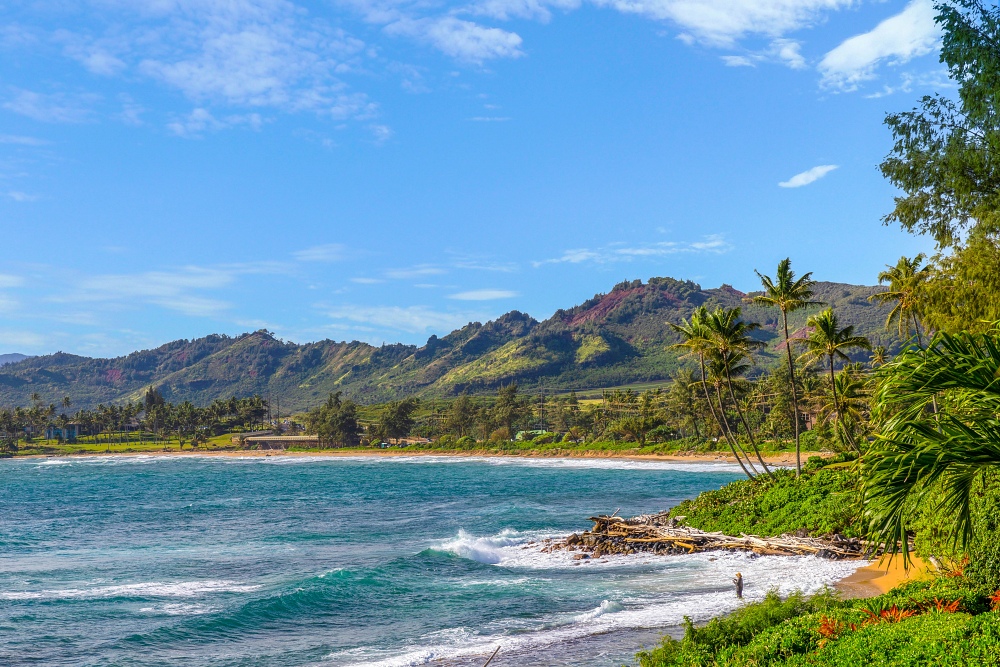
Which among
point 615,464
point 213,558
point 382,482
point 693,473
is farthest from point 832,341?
point 615,464

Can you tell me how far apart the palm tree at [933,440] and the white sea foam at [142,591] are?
87.9 ft

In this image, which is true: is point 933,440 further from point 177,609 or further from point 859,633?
point 177,609

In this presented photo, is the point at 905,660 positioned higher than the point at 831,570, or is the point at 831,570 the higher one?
the point at 905,660

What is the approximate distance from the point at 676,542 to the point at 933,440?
84.1ft

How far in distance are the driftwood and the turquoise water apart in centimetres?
115

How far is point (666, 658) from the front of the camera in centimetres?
1644

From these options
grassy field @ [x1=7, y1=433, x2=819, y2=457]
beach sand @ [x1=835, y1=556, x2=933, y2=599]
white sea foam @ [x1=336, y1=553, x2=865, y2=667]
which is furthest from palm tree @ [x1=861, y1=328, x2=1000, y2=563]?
grassy field @ [x1=7, y1=433, x2=819, y2=457]

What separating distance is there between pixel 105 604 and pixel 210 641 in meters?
8.01

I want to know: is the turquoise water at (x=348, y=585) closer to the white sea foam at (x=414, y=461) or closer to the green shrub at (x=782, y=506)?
the green shrub at (x=782, y=506)

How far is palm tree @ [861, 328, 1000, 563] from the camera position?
10.3 metres

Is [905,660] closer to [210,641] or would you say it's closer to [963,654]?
[963,654]

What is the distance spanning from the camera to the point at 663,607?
24703 mm

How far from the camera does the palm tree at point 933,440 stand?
33.9 feet

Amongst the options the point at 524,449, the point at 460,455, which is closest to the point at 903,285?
the point at 524,449
